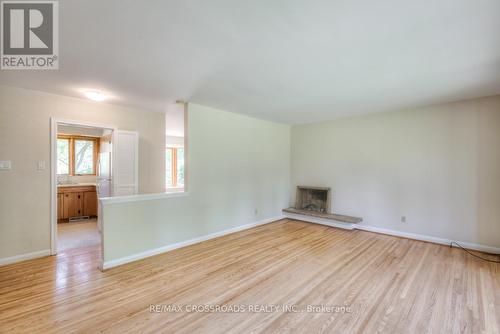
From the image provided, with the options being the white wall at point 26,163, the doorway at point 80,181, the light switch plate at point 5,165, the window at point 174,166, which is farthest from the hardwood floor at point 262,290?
the window at point 174,166

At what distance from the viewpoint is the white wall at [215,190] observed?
10.7ft

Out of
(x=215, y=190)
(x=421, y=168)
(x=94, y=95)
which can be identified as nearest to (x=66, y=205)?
(x=94, y=95)

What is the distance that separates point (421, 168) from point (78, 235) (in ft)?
21.6

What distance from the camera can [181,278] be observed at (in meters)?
2.72

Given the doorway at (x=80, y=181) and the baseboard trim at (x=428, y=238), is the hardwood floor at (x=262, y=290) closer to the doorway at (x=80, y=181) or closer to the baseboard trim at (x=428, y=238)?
the baseboard trim at (x=428, y=238)

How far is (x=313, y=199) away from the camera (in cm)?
562

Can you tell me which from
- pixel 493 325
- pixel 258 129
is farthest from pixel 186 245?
pixel 493 325

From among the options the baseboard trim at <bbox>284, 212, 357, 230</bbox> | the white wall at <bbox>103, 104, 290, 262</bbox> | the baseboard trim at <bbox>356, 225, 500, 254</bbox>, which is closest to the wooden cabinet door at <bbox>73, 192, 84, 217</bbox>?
the white wall at <bbox>103, 104, 290, 262</bbox>

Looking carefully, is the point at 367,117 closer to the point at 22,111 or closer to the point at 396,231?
the point at 396,231

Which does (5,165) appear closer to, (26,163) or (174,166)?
(26,163)

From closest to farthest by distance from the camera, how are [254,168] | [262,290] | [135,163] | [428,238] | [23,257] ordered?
[262,290] → [23,257] → [428,238] → [135,163] → [254,168]

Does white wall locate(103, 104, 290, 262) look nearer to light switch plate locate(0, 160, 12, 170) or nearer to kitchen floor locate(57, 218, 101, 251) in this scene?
kitchen floor locate(57, 218, 101, 251)

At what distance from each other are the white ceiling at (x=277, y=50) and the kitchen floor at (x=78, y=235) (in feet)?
8.22

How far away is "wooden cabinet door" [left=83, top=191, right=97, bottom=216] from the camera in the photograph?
5551mm
